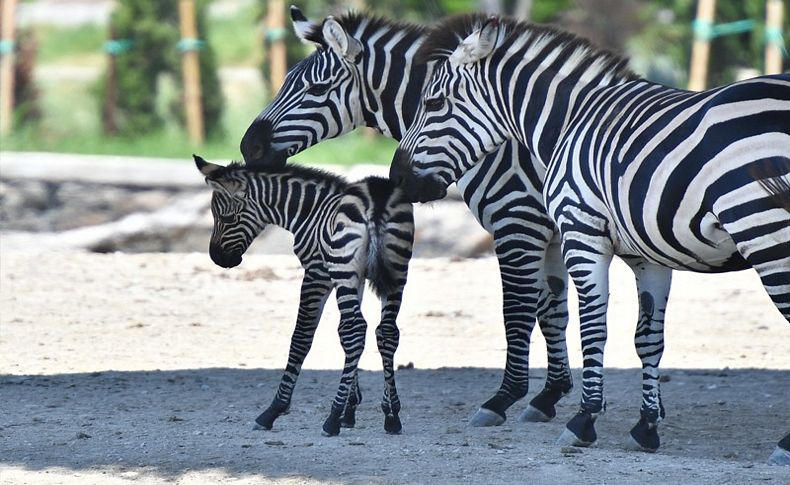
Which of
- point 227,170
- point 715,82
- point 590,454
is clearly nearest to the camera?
point 590,454

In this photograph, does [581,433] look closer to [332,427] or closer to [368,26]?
[332,427]

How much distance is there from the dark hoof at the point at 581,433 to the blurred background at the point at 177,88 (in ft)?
22.3

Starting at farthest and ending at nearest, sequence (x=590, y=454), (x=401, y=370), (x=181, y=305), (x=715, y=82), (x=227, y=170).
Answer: (x=715, y=82), (x=181, y=305), (x=401, y=370), (x=227, y=170), (x=590, y=454)

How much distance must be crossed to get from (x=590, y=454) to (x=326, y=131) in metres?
2.77

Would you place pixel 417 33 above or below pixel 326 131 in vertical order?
above

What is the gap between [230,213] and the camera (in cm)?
696

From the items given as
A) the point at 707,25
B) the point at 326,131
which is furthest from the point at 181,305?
the point at 707,25

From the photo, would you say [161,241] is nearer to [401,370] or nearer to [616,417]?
[401,370]

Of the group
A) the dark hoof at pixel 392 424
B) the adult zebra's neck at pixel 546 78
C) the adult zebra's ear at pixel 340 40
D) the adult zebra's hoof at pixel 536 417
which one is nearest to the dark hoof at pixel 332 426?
the dark hoof at pixel 392 424

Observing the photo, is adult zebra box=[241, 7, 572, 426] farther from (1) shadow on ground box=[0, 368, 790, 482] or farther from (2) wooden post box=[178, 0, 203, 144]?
(2) wooden post box=[178, 0, 203, 144]

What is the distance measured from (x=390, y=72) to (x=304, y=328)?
1781 millimetres

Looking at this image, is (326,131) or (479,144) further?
(326,131)

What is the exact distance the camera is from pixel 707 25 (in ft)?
49.3

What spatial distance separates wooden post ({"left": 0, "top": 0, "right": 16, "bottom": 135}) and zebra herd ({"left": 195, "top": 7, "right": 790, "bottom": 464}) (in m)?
8.76
